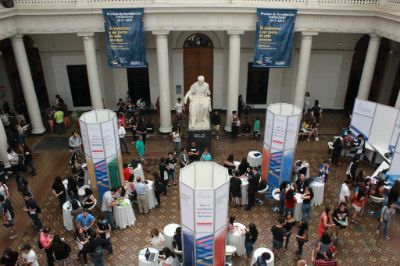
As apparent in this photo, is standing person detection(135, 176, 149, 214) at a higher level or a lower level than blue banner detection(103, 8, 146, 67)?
lower

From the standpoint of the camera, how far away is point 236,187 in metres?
11.2

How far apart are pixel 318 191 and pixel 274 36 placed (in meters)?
6.63

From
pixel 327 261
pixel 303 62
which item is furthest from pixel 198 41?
pixel 327 261

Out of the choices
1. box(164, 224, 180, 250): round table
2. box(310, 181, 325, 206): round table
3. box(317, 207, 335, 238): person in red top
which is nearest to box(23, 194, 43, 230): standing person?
box(164, 224, 180, 250): round table

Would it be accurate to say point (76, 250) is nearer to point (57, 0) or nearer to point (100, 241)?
point (100, 241)

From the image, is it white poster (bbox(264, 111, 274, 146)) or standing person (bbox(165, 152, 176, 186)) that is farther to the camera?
standing person (bbox(165, 152, 176, 186))

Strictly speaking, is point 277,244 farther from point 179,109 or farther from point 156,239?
point 179,109

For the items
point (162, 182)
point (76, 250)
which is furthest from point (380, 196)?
point (76, 250)

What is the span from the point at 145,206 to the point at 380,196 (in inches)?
287

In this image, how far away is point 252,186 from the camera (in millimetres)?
11211

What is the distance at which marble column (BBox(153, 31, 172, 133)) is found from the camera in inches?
592

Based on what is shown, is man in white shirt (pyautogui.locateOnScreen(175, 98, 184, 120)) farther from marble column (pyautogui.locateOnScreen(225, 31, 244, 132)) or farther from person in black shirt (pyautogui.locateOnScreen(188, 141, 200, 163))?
person in black shirt (pyautogui.locateOnScreen(188, 141, 200, 163))

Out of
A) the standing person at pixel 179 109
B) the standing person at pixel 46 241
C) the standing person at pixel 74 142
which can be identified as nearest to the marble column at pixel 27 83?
the standing person at pixel 74 142

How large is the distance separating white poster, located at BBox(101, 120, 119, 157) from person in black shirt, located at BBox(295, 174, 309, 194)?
573cm
